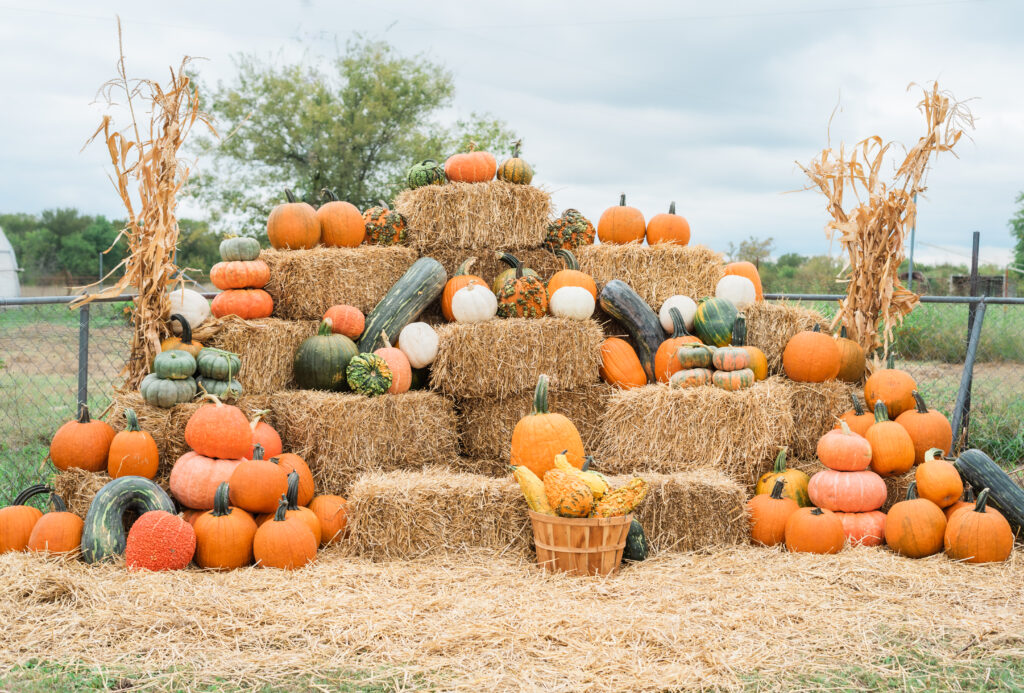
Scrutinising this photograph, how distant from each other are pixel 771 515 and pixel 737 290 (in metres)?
1.95

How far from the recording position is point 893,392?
545 cm

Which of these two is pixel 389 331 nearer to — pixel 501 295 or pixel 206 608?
pixel 501 295

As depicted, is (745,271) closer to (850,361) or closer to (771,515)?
(850,361)

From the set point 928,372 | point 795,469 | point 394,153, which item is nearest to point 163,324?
point 795,469

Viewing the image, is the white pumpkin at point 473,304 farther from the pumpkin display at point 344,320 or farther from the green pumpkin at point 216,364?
the green pumpkin at point 216,364

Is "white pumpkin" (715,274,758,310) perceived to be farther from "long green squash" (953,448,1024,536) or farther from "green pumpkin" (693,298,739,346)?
"long green squash" (953,448,1024,536)

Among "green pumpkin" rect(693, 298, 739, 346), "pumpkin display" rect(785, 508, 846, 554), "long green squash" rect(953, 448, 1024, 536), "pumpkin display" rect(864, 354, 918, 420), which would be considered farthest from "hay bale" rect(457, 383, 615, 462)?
"long green squash" rect(953, 448, 1024, 536)

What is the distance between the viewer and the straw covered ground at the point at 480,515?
14.7ft

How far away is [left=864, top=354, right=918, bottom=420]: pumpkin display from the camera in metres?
5.44

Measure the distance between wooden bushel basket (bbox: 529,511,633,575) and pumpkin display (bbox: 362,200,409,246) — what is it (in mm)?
2844

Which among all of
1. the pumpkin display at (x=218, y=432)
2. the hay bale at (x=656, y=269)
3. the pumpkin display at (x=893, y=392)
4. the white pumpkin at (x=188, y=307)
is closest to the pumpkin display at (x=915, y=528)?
the pumpkin display at (x=893, y=392)

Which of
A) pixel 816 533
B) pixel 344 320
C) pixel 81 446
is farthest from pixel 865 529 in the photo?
pixel 81 446

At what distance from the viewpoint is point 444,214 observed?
612cm

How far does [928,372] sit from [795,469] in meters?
5.73
